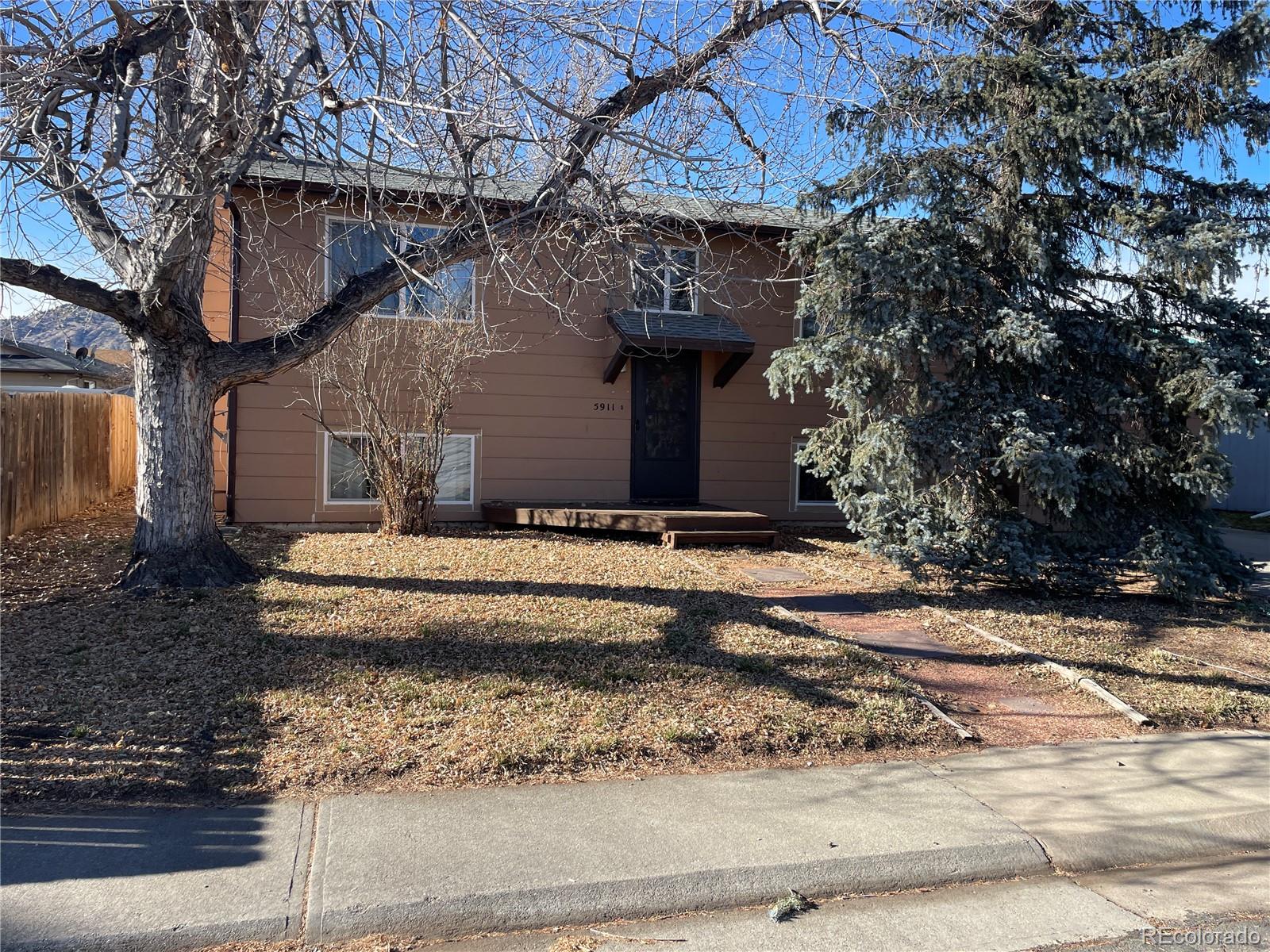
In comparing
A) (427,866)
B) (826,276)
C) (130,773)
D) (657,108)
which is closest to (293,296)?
(657,108)

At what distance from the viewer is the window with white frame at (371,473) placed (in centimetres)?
1230

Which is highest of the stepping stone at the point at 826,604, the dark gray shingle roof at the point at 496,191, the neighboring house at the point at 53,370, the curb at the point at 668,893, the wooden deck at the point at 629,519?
the dark gray shingle roof at the point at 496,191

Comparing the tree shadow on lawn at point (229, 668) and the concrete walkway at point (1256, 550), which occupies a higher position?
the concrete walkway at point (1256, 550)

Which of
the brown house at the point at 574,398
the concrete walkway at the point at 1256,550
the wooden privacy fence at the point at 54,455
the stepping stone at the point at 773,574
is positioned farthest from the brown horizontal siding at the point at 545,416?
the concrete walkway at the point at 1256,550

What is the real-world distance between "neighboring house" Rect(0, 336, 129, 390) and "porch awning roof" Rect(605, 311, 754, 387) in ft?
38.0

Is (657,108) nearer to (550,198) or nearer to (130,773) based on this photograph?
(550,198)

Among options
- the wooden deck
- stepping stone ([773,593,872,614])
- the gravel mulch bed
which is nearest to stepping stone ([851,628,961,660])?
the gravel mulch bed

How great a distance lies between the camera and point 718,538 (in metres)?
11.4

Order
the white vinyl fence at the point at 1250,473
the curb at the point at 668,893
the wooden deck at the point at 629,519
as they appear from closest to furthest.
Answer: the curb at the point at 668,893, the wooden deck at the point at 629,519, the white vinyl fence at the point at 1250,473

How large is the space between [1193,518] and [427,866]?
844 centimetres

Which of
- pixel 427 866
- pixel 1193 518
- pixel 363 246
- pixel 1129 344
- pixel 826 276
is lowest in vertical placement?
pixel 427 866

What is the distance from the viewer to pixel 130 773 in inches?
187

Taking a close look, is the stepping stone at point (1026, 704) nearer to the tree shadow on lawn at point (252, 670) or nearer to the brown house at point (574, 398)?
the tree shadow on lawn at point (252, 670)

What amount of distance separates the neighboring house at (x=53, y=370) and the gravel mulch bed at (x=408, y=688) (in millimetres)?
12643
